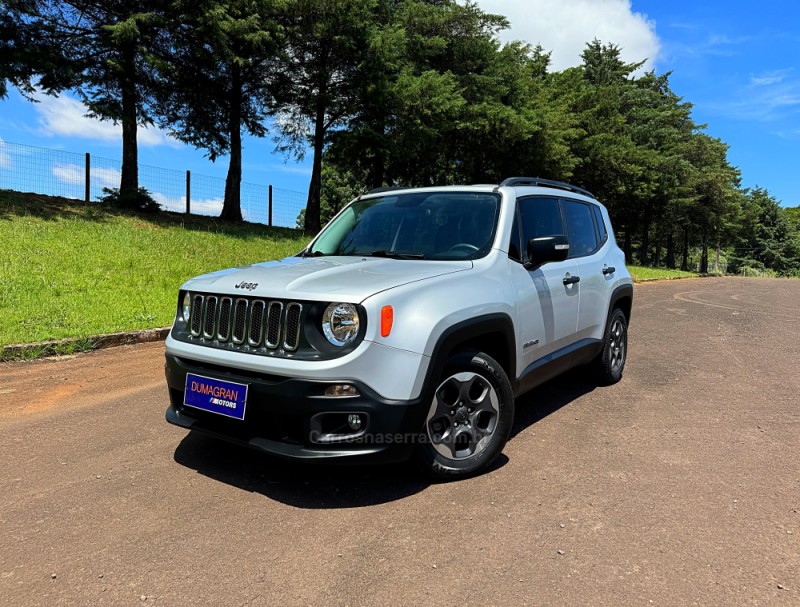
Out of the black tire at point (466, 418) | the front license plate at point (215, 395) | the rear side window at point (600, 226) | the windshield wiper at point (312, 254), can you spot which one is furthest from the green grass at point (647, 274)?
the front license plate at point (215, 395)

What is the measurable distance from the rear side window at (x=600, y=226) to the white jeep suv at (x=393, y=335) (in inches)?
46.2

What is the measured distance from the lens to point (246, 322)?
3.09m

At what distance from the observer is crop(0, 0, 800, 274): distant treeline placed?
14875mm

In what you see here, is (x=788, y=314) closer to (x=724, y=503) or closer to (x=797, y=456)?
(x=797, y=456)

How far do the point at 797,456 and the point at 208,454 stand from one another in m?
4.12

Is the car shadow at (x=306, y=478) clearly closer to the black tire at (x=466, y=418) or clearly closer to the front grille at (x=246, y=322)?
the black tire at (x=466, y=418)

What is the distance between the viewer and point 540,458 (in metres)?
3.71

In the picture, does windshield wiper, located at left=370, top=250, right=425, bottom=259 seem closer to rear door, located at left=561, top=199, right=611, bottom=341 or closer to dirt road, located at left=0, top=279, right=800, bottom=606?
dirt road, located at left=0, top=279, right=800, bottom=606

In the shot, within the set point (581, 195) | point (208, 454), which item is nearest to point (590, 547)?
point (208, 454)

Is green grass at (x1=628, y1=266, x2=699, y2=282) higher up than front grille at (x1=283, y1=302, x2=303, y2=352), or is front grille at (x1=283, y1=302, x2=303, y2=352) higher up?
front grille at (x1=283, y1=302, x2=303, y2=352)

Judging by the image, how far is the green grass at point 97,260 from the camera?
7.39 metres

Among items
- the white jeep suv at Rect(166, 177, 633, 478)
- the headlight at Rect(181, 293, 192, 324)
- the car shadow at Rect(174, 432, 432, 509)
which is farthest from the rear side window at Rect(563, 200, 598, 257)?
the headlight at Rect(181, 293, 192, 324)

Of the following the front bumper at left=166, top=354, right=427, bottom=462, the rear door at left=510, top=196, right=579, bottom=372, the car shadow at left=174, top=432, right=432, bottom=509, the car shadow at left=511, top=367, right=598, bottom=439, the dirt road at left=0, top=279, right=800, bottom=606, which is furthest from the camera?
the car shadow at left=511, top=367, right=598, bottom=439

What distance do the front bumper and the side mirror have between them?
1458 mm
